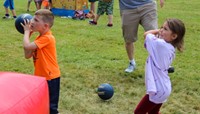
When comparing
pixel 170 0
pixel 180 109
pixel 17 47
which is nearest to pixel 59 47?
pixel 17 47

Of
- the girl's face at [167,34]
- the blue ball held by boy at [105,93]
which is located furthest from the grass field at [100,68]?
the girl's face at [167,34]

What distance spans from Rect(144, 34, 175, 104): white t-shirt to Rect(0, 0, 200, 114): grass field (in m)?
1.06

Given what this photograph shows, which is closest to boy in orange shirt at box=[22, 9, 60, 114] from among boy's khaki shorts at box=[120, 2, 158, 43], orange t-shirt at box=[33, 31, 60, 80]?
orange t-shirt at box=[33, 31, 60, 80]

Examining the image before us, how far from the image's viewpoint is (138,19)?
582 cm

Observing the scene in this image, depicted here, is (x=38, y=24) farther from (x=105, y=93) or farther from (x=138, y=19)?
(x=138, y=19)

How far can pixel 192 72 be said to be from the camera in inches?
244

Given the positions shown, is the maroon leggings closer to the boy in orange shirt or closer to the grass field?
the grass field

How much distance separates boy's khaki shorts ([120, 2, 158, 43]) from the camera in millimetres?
5727

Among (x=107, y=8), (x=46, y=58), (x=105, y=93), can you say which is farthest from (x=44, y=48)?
(x=107, y=8)

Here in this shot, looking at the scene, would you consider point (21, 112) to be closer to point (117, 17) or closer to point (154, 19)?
point (154, 19)

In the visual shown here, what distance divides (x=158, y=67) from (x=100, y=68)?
2.76 metres

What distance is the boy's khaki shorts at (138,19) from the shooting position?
5.73m

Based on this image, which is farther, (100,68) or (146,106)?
(100,68)

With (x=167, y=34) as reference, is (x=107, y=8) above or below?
below
